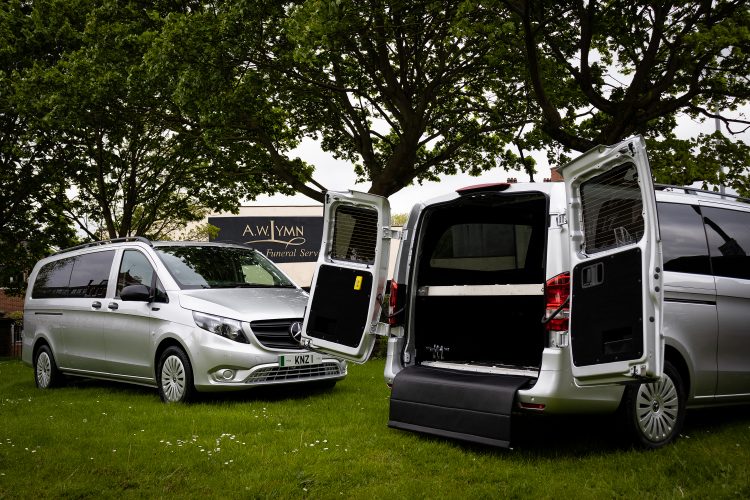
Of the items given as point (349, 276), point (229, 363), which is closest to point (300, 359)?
point (229, 363)

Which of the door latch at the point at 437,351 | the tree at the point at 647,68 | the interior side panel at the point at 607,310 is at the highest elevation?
the tree at the point at 647,68

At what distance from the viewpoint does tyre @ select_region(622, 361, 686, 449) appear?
4.83m

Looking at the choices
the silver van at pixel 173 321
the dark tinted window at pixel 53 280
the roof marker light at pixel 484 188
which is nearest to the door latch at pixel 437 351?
the roof marker light at pixel 484 188

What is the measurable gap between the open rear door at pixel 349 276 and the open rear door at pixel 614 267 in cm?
178

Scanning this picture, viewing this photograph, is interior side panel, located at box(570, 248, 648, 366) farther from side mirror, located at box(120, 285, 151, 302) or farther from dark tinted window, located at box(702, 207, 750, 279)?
side mirror, located at box(120, 285, 151, 302)

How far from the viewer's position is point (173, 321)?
7410 mm

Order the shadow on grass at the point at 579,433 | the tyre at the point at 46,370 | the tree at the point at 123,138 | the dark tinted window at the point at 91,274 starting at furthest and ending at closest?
the tree at the point at 123,138 → the tyre at the point at 46,370 → the dark tinted window at the point at 91,274 → the shadow on grass at the point at 579,433

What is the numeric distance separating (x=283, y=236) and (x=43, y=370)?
123ft

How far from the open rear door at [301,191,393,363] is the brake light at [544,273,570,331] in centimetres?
150

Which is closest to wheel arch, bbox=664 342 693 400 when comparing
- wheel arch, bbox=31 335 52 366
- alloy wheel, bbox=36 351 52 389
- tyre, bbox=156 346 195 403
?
tyre, bbox=156 346 195 403

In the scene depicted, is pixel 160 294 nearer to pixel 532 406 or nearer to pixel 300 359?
pixel 300 359

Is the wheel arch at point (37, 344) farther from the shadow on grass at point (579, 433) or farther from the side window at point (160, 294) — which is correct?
the shadow on grass at point (579, 433)

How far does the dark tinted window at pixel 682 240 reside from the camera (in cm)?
518

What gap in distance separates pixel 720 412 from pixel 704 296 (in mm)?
2164
